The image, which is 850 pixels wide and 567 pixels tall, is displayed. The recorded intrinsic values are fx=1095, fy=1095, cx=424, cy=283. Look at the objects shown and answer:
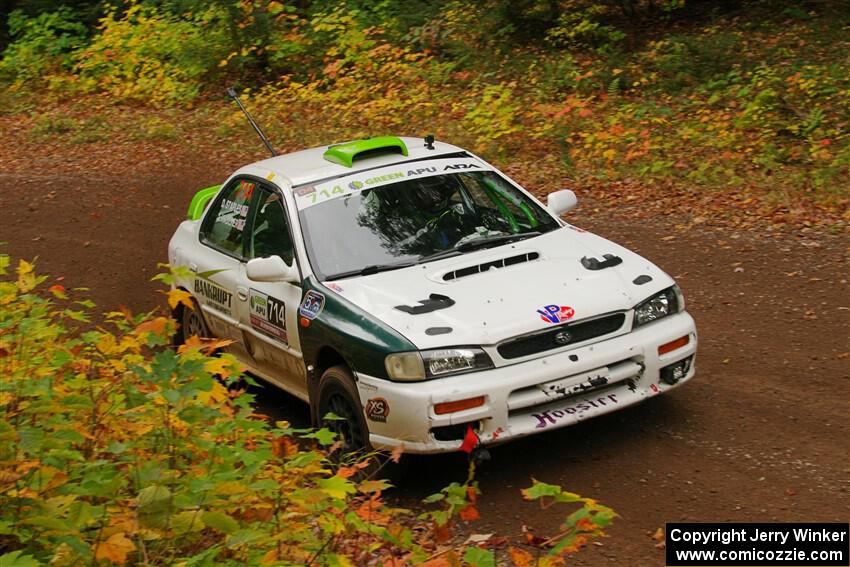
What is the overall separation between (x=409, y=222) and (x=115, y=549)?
389 centimetres

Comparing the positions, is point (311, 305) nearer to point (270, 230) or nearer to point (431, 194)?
point (270, 230)

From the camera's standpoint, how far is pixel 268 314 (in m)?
7.27

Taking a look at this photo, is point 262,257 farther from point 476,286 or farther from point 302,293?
point 476,286

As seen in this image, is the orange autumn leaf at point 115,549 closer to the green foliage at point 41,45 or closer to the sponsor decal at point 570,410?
the sponsor decal at point 570,410

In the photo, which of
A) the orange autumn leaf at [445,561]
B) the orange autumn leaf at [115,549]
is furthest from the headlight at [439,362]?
the orange autumn leaf at [115,549]

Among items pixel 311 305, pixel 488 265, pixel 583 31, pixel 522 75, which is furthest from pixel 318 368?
pixel 583 31

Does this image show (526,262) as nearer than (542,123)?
Yes

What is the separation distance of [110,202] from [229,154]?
2.47 meters

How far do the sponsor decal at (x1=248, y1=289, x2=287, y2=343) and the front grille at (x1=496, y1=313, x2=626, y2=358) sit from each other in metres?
1.73

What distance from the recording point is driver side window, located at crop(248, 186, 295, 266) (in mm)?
A: 7281

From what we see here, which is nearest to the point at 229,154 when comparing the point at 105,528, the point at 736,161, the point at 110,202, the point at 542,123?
the point at 110,202

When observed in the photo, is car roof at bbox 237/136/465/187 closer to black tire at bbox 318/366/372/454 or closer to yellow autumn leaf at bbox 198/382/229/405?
black tire at bbox 318/366/372/454

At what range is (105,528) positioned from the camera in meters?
3.86

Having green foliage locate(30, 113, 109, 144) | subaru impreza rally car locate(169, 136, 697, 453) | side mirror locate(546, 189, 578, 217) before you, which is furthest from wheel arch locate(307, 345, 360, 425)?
green foliage locate(30, 113, 109, 144)
